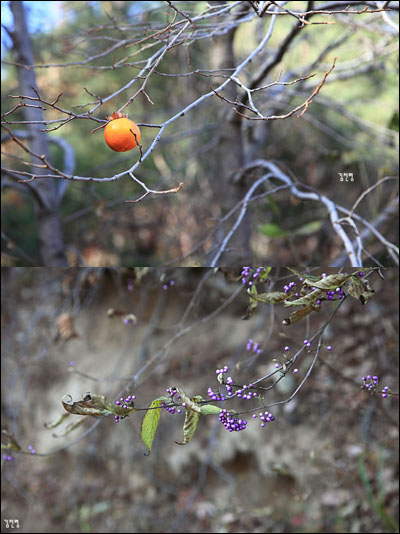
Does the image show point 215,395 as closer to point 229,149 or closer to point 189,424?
point 189,424

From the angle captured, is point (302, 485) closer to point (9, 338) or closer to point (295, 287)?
point (9, 338)

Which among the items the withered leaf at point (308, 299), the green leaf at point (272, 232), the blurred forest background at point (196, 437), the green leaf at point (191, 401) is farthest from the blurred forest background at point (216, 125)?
the green leaf at point (191, 401)

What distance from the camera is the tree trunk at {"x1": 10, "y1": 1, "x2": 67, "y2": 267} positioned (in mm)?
1809

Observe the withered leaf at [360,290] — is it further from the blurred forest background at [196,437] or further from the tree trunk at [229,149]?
the blurred forest background at [196,437]

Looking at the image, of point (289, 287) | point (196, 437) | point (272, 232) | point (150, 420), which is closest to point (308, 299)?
point (289, 287)

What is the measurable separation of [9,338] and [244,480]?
1.16 m

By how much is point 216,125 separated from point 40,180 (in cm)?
78

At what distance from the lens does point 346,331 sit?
2371 mm

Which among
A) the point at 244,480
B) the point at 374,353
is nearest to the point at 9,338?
the point at 244,480

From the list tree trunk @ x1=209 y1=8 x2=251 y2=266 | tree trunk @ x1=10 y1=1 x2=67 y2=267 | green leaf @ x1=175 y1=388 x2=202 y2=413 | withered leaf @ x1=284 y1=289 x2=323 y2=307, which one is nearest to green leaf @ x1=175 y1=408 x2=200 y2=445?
green leaf @ x1=175 y1=388 x2=202 y2=413

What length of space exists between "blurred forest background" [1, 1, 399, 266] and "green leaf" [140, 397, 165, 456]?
1.74 feet

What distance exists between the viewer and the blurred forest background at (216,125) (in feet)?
5.24

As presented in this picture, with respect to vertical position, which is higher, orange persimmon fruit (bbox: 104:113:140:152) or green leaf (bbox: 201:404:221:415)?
orange persimmon fruit (bbox: 104:113:140:152)

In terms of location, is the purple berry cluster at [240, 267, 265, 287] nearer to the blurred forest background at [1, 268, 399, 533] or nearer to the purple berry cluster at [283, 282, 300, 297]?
the purple berry cluster at [283, 282, 300, 297]
